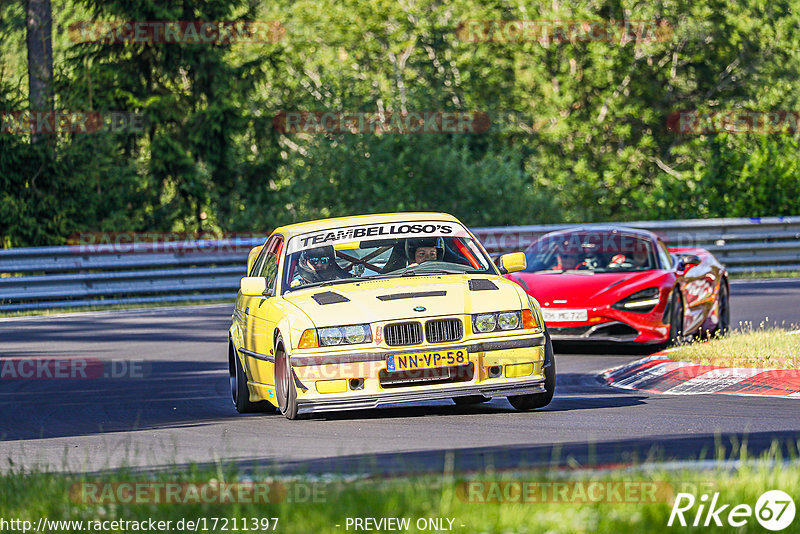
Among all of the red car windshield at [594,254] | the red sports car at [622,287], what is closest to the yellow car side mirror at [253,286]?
the red sports car at [622,287]

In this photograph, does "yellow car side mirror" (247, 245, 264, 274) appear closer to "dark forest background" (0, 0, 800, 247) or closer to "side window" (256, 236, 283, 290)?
"side window" (256, 236, 283, 290)

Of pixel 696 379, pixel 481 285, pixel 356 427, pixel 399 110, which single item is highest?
pixel 399 110

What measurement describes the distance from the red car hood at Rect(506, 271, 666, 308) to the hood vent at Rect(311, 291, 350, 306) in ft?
14.1

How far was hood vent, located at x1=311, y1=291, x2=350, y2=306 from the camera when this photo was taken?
923cm

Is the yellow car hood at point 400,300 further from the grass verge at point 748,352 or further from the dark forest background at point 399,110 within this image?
the dark forest background at point 399,110

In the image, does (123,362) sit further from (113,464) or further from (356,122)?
(356,122)

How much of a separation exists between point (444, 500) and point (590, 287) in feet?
28.4

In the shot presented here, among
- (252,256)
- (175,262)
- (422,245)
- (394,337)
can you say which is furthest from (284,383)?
(175,262)

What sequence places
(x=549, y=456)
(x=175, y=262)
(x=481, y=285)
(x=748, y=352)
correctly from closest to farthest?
(x=549, y=456)
(x=481, y=285)
(x=748, y=352)
(x=175, y=262)

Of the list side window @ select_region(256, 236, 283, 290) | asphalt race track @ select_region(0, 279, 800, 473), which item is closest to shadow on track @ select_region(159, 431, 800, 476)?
asphalt race track @ select_region(0, 279, 800, 473)

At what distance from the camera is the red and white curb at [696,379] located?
10.5 m

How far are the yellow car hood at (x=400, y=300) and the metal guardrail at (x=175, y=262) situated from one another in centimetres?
1186

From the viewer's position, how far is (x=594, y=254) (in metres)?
14.8

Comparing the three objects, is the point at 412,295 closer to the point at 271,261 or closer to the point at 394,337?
the point at 394,337
